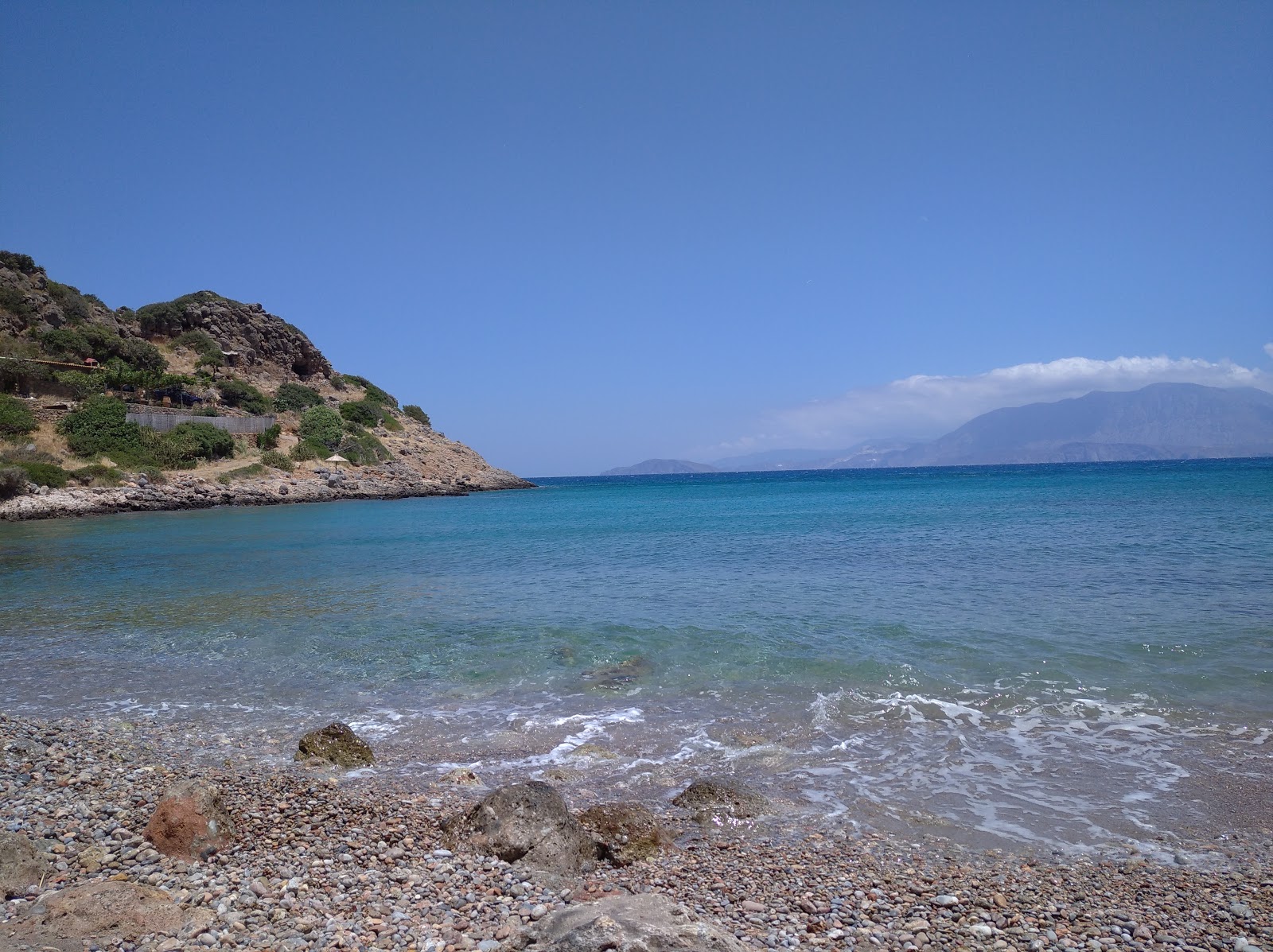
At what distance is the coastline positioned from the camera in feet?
128

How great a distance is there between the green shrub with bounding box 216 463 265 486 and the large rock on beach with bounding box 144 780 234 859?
165 feet

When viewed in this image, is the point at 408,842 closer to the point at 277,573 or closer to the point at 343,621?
the point at 343,621

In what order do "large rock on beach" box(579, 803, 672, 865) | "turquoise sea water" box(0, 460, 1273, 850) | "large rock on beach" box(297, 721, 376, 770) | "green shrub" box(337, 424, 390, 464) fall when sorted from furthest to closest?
"green shrub" box(337, 424, 390, 464)
"large rock on beach" box(297, 721, 376, 770)
"turquoise sea water" box(0, 460, 1273, 850)
"large rock on beach" box(579, 803, 672, 865)

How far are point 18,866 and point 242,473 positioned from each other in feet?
175

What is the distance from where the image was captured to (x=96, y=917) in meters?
4.34

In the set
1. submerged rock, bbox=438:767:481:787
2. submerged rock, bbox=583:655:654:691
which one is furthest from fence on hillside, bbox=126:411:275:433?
submerged rock, bbox=438:767:481:787

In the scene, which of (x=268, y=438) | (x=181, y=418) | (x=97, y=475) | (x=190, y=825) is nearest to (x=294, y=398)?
(x=268, y=438)

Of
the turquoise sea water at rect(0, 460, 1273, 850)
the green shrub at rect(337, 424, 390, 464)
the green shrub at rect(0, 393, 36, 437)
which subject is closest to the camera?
the turquoise sea water at rect(0, 460, 1273, 850)

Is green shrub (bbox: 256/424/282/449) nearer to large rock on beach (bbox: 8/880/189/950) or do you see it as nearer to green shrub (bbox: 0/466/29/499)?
green shrub (bbox: 0/466/29/499)

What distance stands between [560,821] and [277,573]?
60.0 ft

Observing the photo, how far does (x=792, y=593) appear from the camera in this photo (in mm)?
16406

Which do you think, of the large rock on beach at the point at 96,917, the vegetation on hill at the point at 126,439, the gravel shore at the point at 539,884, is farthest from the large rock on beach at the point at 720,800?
the vegetation on hill at the point at 126,439

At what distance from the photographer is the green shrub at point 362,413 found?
70.8 m

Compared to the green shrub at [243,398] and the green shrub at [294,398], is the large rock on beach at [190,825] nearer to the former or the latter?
the green shrub at [243,398]
